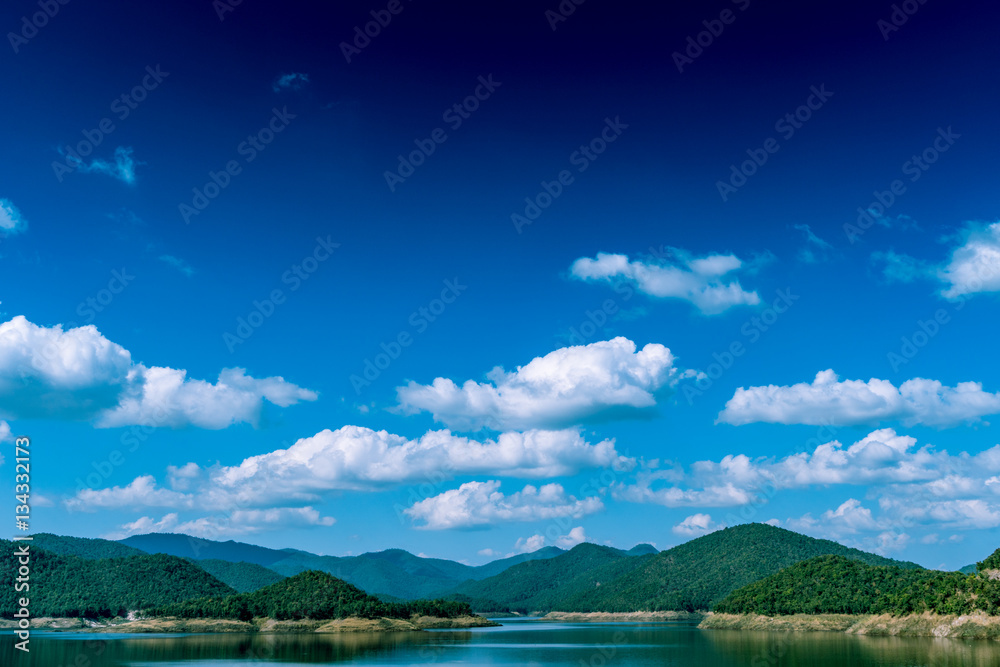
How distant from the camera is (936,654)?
6906 cm

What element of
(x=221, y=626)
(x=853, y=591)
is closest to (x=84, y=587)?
(x=221, y=626)

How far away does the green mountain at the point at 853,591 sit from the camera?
99312mm

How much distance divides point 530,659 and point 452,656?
34.3 ft

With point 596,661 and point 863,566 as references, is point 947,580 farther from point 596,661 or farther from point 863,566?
point 596,661

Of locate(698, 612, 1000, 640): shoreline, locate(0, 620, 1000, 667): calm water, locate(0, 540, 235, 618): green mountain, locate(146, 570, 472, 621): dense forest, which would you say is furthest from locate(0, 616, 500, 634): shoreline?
locate(698, 612, 1000, 640): shoreline

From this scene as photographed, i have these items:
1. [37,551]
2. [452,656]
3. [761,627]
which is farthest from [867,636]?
[37,551]

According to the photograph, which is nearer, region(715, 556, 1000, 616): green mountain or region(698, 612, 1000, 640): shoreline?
region(698, 612, 1000, 640): shoreline

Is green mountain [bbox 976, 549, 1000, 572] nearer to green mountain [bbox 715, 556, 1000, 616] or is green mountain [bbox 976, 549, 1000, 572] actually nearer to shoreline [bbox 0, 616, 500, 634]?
green mountain [bbox 715, 556, 1000, 616]

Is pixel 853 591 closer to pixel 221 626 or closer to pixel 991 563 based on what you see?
pixel 991 563

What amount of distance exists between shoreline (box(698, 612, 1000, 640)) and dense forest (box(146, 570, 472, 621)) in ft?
240

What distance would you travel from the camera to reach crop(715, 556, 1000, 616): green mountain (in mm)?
99312

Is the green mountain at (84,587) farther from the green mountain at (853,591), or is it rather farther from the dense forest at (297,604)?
the green mountain at (853,591)

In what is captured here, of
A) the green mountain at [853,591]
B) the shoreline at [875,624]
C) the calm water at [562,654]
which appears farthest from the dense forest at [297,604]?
the green mountain at [853,591]

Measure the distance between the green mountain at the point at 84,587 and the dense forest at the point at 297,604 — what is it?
47.4ft
